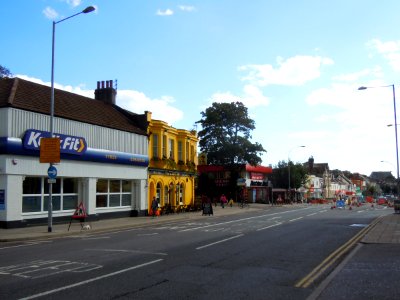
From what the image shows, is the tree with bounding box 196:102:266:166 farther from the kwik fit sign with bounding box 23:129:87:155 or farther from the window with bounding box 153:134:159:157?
the kwik fit sign with bounding box 23:129:87:155

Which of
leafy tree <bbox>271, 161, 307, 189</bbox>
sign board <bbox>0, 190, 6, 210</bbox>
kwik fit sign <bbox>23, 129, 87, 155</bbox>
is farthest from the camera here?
leafy tree <bbox>271, 161, 307, 189</bbox>

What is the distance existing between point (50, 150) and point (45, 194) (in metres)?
5.31

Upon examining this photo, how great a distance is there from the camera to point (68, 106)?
28047mm

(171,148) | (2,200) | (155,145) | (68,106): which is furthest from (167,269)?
(171,148)

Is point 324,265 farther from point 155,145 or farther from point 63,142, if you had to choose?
point 155,145

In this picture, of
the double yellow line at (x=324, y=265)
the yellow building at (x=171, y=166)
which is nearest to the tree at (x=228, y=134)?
the yellow building at (x=171, y=166)

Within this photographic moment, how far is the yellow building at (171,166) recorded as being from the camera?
35938 mm

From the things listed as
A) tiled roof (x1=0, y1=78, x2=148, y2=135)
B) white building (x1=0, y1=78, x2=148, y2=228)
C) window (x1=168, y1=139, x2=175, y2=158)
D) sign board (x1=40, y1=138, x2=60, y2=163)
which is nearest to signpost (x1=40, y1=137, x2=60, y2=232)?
sign board (x1=40, y1=138, x2=60, y2=163)

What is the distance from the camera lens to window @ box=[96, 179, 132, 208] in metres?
29.7

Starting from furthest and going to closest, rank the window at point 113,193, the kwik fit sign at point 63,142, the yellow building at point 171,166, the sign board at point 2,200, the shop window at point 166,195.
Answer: the shop window at point 166,195 < the yellow building at point 171,166 < the window at point 113,193 < the kwik fit sign at point 63,142 < the sign board at point 2,200

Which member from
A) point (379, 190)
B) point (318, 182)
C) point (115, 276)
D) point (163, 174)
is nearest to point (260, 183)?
point (163, 174)

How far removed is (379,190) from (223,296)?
19564cm

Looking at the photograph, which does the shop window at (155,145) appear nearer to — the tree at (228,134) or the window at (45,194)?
the window at (45,194)

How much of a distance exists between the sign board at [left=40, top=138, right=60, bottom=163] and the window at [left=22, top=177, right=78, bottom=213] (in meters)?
3.93
